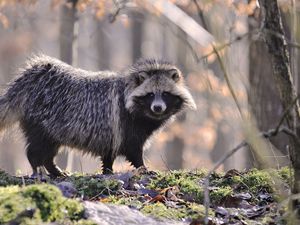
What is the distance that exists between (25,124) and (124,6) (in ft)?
9.26

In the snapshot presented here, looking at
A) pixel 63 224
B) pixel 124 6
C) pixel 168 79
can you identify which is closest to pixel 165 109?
pixel 168 79

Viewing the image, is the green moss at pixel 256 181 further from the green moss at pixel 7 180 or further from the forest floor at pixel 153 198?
the green moss at pixel 7 180

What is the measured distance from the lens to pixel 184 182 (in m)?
6.48

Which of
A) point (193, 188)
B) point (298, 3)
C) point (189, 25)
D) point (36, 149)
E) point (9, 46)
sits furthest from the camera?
point (9, 46)

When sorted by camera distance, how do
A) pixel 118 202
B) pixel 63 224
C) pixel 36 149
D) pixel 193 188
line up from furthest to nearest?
1. pixel 36 149
2. pixel 193 188
3. pixel 118 202
4. pixel 63 224

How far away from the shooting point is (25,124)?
882 cm

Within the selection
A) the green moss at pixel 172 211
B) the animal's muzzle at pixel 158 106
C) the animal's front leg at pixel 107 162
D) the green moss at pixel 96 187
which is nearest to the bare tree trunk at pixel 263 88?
the animal's muzzle at pixel 158 106

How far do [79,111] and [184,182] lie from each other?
2801 millimetres

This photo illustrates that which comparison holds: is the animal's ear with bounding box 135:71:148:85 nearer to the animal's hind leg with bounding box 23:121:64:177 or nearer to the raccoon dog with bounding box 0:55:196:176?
the raccoon dog with bounding box 0:55:196:176

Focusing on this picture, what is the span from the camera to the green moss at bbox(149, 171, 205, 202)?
6.25 metres

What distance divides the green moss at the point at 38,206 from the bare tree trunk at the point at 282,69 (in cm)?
164

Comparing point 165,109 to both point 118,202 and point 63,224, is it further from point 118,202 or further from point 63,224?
point 63,224

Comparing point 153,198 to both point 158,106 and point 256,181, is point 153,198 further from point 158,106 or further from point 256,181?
point 158,106

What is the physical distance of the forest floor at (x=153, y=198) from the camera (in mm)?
A: 4602
